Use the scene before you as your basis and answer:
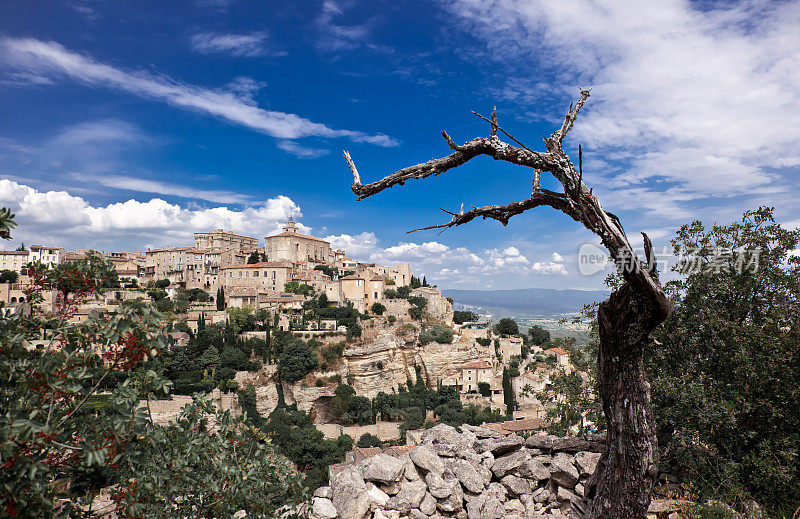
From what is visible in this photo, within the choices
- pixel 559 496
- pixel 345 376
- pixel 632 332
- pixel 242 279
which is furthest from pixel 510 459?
pixel 242 279

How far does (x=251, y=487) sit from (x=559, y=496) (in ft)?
13.3

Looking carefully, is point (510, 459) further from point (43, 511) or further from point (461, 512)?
point (43, 511)

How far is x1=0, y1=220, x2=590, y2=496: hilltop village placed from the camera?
34156 millimetres

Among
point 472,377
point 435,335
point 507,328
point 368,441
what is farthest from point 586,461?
point 507,328

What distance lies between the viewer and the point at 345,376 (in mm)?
39719

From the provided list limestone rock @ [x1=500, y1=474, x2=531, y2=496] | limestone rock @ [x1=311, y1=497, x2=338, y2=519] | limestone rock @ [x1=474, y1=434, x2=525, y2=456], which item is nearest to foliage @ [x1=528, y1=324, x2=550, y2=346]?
limestone rock @ [x1=474, y1=434, x2=525, y2=456]

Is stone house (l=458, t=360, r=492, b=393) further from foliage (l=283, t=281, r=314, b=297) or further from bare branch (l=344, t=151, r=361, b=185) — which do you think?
bare branch (l=344, t=151, r=361, b=185)

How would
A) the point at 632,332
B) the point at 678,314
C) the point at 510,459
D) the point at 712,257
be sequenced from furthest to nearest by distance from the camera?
the point at 712,257, the point at 678,314, the point at 510,459, the point at 632,332

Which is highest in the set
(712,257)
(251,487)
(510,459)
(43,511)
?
(712,257)

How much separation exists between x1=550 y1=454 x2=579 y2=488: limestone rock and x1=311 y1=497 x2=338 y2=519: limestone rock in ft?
9.38

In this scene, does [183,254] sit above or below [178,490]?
above

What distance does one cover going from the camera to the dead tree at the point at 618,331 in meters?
2.43

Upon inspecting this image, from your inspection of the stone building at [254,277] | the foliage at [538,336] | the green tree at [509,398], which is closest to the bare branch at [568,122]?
the green tree at [509,398]

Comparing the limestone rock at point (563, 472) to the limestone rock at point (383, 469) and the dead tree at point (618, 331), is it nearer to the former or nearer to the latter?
the limestone rock at point (383, 469)
